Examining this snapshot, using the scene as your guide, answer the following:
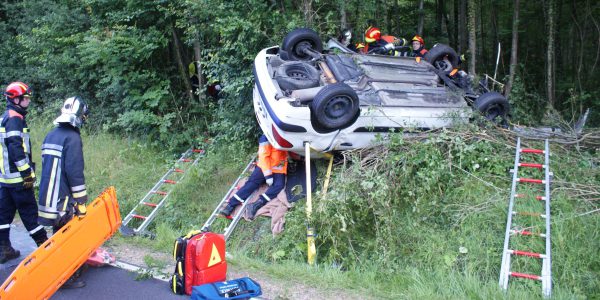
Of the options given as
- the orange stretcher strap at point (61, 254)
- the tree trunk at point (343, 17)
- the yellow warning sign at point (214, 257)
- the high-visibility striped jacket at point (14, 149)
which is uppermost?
the tree trunk at point (343, 17)

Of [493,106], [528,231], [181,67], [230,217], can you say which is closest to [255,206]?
[230,217]

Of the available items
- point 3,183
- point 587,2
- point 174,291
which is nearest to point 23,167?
point 3,183

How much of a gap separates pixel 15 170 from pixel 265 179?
108 inches

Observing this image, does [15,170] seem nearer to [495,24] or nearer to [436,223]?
[436,223]

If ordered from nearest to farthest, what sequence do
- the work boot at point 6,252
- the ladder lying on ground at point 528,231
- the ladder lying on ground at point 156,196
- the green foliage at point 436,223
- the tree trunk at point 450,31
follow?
the ladder lying on ground at point 528,231, the green foliage at point 436,223, the work boot at point 6,252, the ladder lying on ground at point 156,196, the tree trunk at point 450,31

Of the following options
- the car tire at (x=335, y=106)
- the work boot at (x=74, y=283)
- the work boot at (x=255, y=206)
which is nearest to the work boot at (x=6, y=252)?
the work boot at (x=74, y=283)

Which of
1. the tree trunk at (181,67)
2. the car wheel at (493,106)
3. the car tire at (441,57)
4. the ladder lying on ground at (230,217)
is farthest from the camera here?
the tree trunk at (181,67)

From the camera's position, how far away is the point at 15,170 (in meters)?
5.00

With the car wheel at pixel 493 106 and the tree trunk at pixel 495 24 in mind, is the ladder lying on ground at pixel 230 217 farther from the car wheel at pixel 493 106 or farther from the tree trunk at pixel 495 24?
the tree trunk at pixel 495 24

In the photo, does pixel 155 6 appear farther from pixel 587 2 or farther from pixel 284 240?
pixel 587 2

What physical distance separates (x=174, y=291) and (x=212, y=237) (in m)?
0.58

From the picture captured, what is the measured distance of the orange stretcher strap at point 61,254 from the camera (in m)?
3.79

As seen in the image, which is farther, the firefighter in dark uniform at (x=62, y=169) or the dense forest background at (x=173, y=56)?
the dense forest background at (x=173, y=56)

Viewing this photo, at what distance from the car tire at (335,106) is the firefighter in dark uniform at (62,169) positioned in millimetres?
2393
